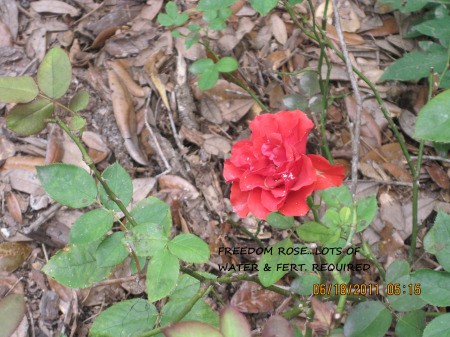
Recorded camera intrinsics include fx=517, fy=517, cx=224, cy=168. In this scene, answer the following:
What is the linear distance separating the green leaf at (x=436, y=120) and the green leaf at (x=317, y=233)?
0.28 metres

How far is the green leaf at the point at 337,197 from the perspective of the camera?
1.30m

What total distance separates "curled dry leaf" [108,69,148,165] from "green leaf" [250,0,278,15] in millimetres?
892

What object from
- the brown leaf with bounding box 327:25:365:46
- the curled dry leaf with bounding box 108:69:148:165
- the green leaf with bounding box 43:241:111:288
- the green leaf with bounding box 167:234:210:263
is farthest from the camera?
the brown leaf with bounding box 327:25:365:46

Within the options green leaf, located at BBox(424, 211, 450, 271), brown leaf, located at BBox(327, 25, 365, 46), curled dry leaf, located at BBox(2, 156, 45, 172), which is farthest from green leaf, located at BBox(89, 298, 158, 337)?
brown leaf, located at BBox(327, 25, 365, 46)

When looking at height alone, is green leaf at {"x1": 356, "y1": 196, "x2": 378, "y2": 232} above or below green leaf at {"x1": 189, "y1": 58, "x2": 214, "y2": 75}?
above

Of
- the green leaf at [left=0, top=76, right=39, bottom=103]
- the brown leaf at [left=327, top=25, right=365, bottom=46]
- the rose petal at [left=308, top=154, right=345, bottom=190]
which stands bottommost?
the brown leaf at [left=327, top=25, right=365, bottom=46]

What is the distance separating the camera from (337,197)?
51.5 inches

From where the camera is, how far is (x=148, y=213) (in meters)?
1.23

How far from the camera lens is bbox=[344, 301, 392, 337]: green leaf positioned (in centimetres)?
127

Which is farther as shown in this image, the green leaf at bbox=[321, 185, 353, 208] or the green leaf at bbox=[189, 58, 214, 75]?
the green leaf at bbox=[189, 58, 214, 75]

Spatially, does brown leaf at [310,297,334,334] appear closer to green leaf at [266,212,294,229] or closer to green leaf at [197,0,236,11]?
green leaf at [266,212,294,229]

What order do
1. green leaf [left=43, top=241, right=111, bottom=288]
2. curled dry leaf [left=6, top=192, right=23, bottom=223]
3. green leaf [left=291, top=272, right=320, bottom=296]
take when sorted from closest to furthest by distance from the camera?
green leaf [left=43, top=241, right=111, bottom=288]
green leaf [left=291, top=272, right=320, bottom=296]
curled dry leaf [left=6, top=192, right=23, bottom=223]

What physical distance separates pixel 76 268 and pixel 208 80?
927mm

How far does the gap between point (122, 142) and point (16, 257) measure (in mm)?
577
